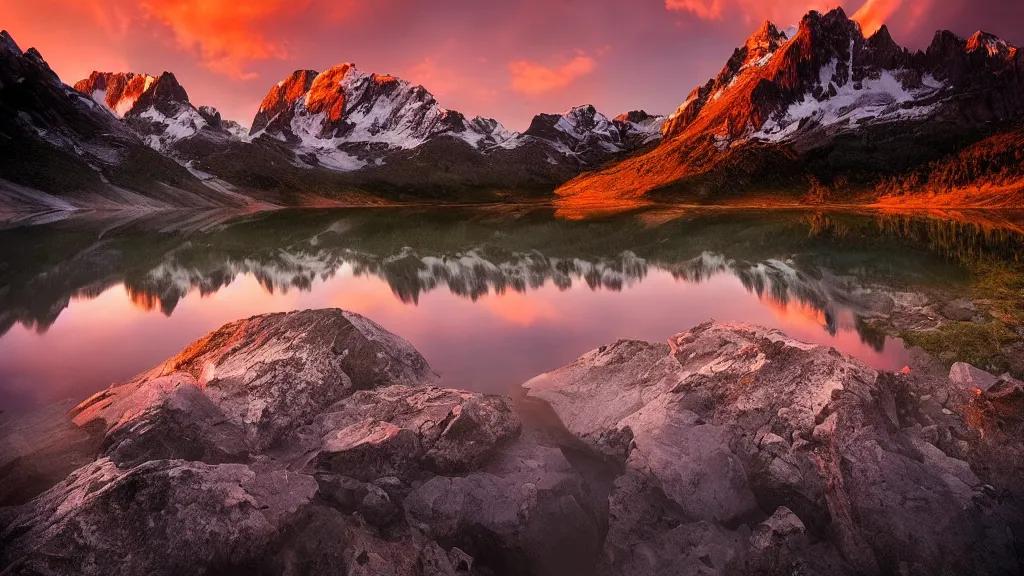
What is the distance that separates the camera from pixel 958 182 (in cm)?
17438

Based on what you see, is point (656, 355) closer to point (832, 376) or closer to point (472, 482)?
point (832, 376)

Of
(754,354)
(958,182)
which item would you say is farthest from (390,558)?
(958,182)

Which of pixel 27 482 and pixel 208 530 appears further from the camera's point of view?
pixel 27 482

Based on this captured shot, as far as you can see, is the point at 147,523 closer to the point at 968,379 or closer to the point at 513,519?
the point at 513,519

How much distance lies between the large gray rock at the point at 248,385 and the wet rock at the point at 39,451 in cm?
51

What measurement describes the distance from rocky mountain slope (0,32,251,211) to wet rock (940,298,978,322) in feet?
518

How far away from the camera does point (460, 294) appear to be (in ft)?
99.2

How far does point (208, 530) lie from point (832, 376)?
13.3 meters

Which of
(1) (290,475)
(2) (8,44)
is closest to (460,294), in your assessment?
(1) (290,475)

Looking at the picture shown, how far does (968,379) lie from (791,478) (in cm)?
738

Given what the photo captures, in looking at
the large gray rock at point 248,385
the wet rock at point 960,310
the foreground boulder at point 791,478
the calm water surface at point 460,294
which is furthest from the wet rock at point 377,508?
the wet rock at point 960,310

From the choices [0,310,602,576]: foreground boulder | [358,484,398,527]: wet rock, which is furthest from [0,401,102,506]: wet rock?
[358,484,398,527]: wet rock

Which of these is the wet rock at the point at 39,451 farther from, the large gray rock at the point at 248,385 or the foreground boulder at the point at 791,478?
the foreground boulder at the point at 791,478

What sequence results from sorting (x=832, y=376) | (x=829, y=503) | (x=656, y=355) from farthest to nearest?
(x=656, y=355)
(x=832, y=376)
(x=829, y=503)
